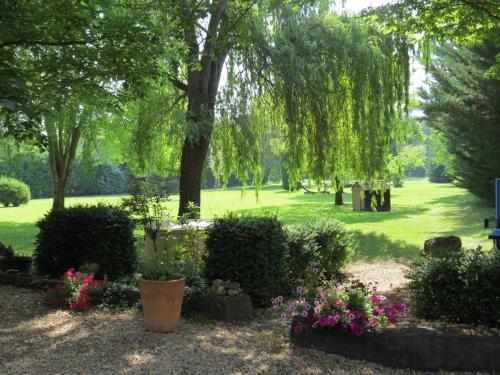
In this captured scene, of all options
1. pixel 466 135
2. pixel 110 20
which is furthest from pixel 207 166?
pixel 466 135

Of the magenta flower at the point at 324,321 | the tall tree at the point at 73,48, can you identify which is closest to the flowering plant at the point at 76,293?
the tall tree at the point at 73,48

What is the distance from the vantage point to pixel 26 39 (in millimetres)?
6062

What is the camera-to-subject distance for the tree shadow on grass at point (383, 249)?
11.1 metres

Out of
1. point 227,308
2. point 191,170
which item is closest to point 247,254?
point 227,308

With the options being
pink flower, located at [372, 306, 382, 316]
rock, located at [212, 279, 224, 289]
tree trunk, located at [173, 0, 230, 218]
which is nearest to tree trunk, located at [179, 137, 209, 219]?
tree trunk, located at [173, 0, 230, 218]

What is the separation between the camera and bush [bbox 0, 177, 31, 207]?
31.7 meters

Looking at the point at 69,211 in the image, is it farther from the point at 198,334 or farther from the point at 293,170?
the point at 293,170

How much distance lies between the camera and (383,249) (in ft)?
39.5

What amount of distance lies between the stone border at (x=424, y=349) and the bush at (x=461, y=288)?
49 cm

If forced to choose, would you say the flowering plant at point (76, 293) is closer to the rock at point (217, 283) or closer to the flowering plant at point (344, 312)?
the rock at point (217, 283)

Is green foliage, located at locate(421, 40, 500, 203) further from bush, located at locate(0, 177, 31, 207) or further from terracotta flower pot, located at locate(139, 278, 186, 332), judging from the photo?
bush, located at locate(0, 177, 31, 207)

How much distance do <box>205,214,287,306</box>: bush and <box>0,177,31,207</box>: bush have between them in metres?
29.2

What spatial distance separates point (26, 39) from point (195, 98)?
15.9 feet

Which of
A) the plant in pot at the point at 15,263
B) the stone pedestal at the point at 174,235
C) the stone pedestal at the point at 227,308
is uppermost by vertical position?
the stone pedestal at the point at 174,235
